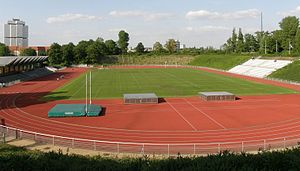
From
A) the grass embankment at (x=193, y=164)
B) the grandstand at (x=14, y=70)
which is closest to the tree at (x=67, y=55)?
the grandstand at (x=14, y=70)

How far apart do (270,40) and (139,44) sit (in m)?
81.7

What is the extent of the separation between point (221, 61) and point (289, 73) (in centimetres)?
5105

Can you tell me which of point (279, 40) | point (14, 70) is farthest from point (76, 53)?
point (279, 40)

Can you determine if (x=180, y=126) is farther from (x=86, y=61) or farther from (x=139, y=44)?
(x=139, y=44)

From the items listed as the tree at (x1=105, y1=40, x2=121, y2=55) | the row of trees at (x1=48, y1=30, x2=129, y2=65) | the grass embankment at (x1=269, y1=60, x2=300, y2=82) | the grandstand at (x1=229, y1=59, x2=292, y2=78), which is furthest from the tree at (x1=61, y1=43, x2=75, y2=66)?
the grass embankment at (x1=269, y1=60, x2=300, y2=82)

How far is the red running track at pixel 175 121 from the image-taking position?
27.9 m

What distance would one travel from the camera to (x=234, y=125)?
3166cm

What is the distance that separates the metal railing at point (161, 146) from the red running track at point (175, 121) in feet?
2.94

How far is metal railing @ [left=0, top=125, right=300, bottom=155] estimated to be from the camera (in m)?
23.1

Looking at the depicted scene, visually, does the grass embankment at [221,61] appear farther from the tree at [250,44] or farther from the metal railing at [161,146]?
the metal railing at [161,146]

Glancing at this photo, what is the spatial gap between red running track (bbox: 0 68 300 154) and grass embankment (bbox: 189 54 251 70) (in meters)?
70.4

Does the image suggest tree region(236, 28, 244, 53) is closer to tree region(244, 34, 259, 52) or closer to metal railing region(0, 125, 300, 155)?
tree region(244, 34, 259, 52)

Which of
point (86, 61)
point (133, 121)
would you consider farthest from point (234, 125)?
point (86, 61)

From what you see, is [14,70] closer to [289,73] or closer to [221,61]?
[289,73]
